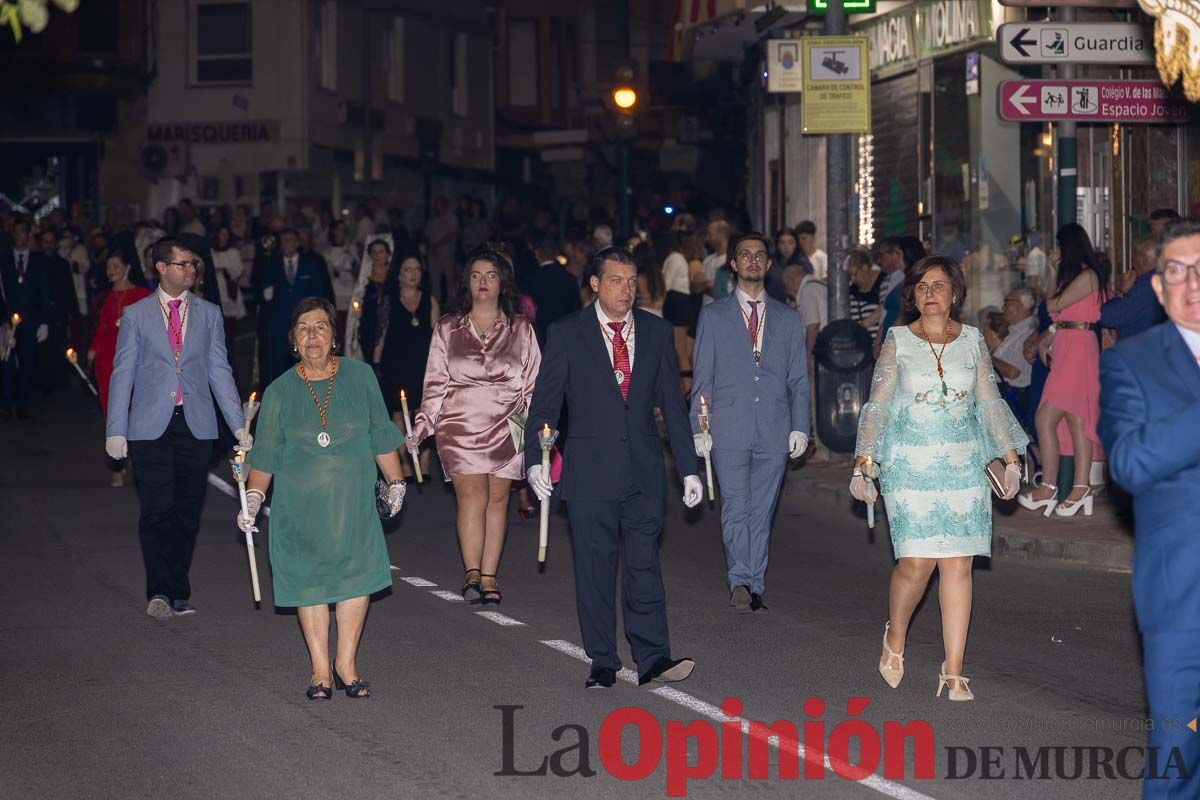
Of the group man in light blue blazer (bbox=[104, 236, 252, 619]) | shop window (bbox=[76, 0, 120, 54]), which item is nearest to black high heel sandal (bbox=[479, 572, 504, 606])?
man in light blue blazer (bbox=[104, 236, 252, 619])

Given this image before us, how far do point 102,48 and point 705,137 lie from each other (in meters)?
14.7

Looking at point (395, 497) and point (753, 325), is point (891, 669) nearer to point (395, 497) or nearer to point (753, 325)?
point (395, 497)

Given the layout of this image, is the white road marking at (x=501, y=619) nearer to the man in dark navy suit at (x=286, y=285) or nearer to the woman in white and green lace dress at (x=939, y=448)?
the woman in white and green lace dress at (x=939, y=448)

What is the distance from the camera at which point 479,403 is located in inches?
449

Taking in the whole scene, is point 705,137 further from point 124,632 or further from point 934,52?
point 124,632

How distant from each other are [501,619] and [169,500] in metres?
1.96

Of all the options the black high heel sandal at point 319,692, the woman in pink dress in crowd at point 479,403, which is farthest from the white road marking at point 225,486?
the black high heel sandal at point 319,692

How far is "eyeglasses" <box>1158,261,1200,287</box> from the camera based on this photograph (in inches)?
215

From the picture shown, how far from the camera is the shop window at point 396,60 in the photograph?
48250mm

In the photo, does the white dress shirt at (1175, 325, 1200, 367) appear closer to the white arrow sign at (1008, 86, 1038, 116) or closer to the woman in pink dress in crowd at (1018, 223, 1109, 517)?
the woman in pink dress in crowd at (1018, 223, 1109, 517)

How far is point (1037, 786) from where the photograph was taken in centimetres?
706

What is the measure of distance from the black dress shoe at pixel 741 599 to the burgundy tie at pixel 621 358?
7.22 ft

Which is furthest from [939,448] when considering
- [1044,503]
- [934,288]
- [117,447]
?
[1044,503]

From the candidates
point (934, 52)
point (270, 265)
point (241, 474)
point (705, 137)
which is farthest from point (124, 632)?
point (705, 137)
